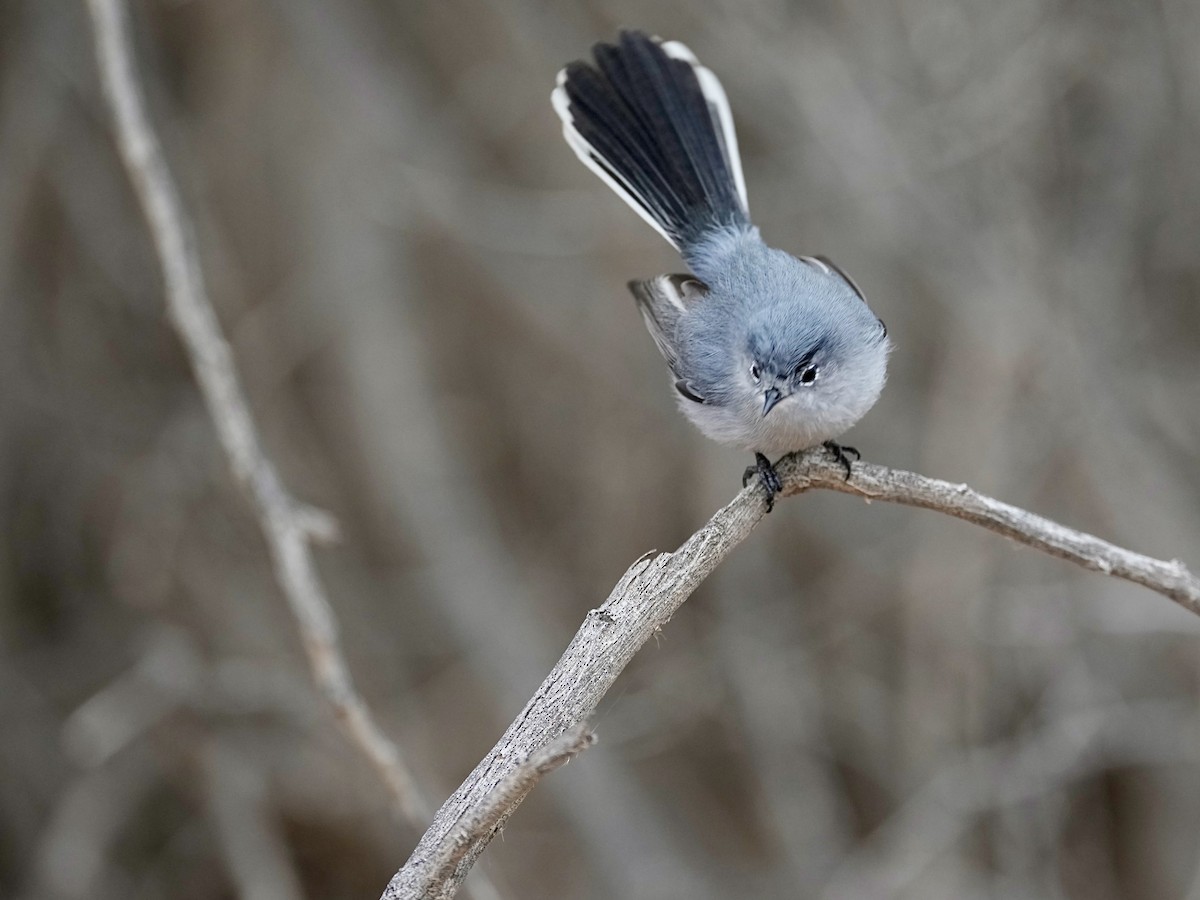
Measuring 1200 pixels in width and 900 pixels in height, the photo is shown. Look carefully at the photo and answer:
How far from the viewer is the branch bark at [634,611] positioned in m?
1.42

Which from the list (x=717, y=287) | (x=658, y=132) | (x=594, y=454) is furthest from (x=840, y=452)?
(x=594, y=454)

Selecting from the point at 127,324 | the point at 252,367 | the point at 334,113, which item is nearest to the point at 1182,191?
the point at 334,113

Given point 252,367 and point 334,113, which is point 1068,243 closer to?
point 334,113

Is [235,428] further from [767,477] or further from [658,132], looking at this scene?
[658,132]

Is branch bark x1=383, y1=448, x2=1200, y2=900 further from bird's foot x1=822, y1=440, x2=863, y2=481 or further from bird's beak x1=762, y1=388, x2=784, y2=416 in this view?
bird's beak x1=762, y1=388, x2=784, y2=416

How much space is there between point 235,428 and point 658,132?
4.66 ft

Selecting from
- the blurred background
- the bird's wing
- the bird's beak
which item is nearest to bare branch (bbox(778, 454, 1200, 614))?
the bird's beak

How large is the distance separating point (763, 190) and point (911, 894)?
2.53m

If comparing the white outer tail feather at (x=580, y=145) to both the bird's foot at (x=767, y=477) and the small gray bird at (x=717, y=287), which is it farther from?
the bird's foot at (x=767, y=477)

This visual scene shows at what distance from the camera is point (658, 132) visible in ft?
10.3

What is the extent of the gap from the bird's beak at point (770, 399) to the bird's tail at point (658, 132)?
2.32 feet

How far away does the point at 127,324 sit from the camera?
4336 millimetres

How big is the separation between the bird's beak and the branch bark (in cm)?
→ 14

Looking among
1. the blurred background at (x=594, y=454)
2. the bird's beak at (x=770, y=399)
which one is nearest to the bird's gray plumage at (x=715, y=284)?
the bird's beak at (x=770, y=399)
